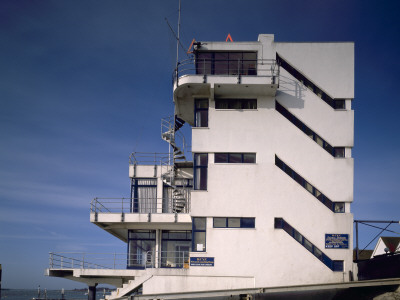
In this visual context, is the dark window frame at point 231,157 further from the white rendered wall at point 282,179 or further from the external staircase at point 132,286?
the external staircase at point 132,286

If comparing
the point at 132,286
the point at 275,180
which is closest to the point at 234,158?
the point at 275,180

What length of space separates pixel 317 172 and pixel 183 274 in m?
8.19

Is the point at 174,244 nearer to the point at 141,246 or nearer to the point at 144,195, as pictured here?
the point at 141,246

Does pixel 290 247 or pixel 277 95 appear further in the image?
pixel 277 95

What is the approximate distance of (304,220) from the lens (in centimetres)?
2208

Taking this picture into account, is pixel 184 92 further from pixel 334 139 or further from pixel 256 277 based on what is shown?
pixel 256 277

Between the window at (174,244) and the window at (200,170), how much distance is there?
4.43m

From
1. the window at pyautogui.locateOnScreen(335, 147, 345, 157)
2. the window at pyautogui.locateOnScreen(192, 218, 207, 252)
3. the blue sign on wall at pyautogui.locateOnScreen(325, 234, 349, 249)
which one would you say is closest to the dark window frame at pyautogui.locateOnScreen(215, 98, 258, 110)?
the window at pyautogui.locateOnScreen(335, 147, 345, 157)

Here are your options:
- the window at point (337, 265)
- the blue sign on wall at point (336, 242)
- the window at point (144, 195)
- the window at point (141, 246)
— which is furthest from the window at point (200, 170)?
the window at point (337, 265)

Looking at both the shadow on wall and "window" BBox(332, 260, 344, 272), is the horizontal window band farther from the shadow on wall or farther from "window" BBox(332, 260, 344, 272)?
the shadow on wall

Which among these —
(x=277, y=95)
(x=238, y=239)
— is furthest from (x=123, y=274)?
(x=277, y=95)

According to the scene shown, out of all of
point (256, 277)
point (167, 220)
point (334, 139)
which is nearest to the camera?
point (256, 277)

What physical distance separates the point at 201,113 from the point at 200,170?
9.85 ft

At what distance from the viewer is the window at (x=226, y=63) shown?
23688 millimetres
